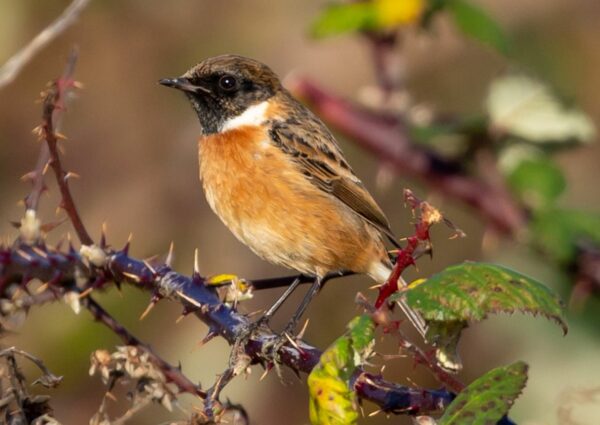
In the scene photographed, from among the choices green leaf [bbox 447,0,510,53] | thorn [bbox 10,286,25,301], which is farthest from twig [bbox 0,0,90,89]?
green leaf [bbox 447,0,510,53]

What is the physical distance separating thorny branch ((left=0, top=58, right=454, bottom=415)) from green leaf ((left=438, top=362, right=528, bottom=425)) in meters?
0.78

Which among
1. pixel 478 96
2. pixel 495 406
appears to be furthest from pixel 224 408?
pixel 478 96

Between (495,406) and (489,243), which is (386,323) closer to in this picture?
(495,406)

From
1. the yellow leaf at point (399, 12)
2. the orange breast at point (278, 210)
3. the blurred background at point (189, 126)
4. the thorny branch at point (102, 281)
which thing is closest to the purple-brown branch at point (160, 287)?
the thorny branch at point (102, 281)

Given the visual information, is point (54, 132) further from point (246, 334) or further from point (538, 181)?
point (538, 181)

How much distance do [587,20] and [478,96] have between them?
1.04 metres

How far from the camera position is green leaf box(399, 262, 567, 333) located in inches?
117

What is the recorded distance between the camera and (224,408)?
3369 mm

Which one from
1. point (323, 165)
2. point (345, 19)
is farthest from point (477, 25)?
point (323, 165)

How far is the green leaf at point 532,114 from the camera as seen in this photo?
6.13 metres

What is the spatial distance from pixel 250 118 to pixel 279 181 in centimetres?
56

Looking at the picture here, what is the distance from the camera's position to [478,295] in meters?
3.00

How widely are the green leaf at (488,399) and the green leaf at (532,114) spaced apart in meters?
3.36

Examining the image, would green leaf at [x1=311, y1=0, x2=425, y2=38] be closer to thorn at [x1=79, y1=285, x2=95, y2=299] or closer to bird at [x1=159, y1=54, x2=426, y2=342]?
bird at [x1=159, y1=54, x2=426, y2=342]
